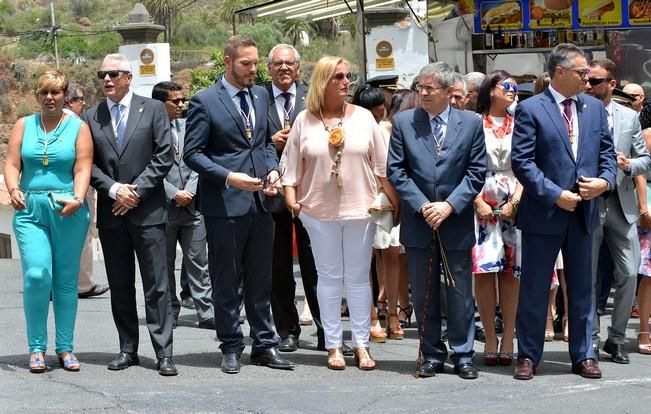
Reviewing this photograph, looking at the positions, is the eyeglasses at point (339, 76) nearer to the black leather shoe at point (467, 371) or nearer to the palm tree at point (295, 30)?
the black leather shoe at point (467, 371)

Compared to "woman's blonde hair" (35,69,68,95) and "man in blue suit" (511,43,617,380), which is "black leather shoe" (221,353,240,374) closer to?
"man in blue suit" (511,43,617,380)

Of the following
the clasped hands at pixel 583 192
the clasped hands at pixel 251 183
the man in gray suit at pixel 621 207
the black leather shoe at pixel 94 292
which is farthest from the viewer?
the black leather shoe at pixel 94 292

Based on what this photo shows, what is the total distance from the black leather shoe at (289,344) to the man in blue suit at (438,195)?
1267 mm

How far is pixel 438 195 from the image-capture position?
7957 millimetres

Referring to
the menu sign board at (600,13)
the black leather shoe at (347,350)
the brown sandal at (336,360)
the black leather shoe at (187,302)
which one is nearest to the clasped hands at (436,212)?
the brown sandal at (336,360)

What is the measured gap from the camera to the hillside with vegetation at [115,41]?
188ft

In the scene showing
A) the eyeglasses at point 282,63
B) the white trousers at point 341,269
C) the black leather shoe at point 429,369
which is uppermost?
the eyeglasses at point 282,63

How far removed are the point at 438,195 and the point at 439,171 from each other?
0.16 metres

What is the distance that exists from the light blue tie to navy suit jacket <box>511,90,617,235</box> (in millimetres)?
2598

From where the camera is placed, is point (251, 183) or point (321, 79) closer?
point (251, 183)

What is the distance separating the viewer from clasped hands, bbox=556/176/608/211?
768cm

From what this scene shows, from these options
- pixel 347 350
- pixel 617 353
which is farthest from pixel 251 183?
pixel 617 353

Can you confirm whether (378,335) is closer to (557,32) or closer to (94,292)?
(94,292)

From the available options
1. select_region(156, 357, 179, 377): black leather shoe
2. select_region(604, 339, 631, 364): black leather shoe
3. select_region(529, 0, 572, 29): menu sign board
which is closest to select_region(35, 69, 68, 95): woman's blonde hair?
select_region(156, 357, 179, 377): black leather shoe
